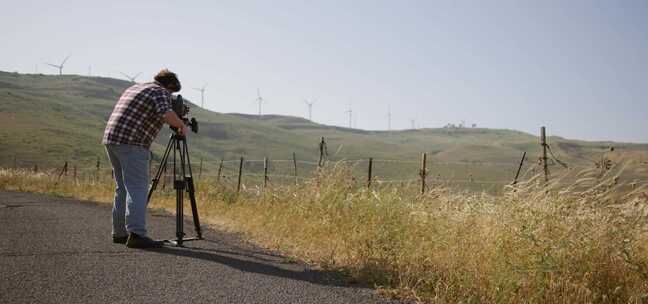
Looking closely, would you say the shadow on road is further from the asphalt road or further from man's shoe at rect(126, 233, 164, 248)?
man's shoe at rect(126, 233, 164, 248)

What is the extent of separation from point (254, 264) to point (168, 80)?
2.57 m

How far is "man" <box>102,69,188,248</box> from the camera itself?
23.1ft

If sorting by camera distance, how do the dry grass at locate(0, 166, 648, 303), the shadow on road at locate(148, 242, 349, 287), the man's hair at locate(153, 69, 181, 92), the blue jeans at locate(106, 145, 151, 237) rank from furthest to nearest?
the man's hair at locate(153, 69, 181, 92)
the blue jeans at locate(106, 145, 151, 237)
the shadow on road at locate(148, 242, 349, 287)
the dry grass at locate(0, 166, 648, 303)

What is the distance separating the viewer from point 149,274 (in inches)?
221

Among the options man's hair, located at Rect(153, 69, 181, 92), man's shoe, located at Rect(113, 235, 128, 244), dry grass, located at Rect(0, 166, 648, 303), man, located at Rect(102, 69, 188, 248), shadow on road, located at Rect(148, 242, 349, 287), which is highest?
man's hair, located at Rect(153, 69, 181, 92)

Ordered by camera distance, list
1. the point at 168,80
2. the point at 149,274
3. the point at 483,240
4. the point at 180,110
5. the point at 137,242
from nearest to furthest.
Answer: the point at 149,274
the point at 483,240
the point at 137,242
the point at 168,80
the point at 180,110

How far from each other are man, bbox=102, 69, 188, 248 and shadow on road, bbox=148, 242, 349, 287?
412mm


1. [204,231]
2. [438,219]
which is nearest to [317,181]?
[204,231]

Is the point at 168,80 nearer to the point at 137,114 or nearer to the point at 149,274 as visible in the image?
the point at 137,114

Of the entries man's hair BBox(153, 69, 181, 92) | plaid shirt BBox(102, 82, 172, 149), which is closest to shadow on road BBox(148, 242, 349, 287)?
plaid shirt BBox(102, 82, 172, 149)

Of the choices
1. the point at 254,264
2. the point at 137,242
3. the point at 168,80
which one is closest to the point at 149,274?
the point at 254,264

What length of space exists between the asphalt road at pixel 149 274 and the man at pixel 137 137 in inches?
13.5

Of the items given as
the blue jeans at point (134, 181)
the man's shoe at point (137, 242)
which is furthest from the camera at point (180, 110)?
the man's shoe at point (137, 242)

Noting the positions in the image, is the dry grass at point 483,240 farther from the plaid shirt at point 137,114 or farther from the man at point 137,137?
the plaid shirt at point 137,114
